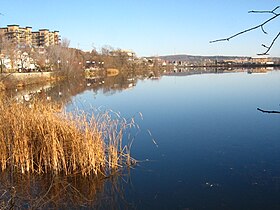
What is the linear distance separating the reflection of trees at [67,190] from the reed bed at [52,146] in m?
0.18

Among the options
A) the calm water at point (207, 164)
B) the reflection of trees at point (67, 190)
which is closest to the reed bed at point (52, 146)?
the reflection of trees at point (67, 190)

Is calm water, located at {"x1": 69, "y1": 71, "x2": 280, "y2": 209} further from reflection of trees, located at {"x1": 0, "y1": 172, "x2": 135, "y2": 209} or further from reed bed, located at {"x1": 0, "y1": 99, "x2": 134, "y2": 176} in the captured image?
reed bed, located at {"x1": 0, "y1": 99, "x2": 134, "y2": 176}

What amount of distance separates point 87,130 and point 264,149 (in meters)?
4.00

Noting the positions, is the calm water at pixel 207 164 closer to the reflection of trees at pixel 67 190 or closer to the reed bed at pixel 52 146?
A: the reflection of trees at pixel 67 190

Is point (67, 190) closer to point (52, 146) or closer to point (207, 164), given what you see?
point (52, 146)

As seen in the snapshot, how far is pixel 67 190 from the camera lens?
507 centimetres

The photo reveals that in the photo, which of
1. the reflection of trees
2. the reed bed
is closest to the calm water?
the reflection of trees

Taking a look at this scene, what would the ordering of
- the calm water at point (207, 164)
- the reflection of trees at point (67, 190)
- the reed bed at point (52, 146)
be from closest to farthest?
the reflection of trees at point (67, 190), the calm water at point (207, 164), the reed bed at point (52, 146)

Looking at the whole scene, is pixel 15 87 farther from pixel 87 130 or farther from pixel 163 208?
pixel 163 208

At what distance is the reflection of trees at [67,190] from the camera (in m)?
4.62

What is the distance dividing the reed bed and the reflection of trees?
177 mm

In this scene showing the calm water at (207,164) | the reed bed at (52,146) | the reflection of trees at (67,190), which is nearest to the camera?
the reflection of trees at (67,190)

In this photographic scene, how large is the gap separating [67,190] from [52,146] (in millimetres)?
820

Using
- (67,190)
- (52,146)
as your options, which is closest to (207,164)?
(67,190)
